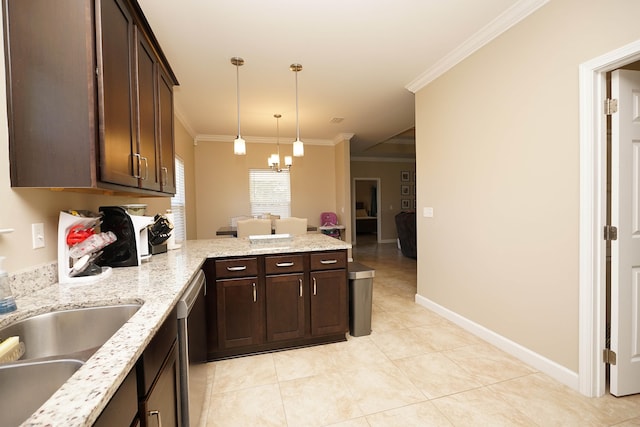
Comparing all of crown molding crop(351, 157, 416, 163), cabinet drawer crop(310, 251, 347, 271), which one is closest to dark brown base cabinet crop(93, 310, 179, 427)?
cabinet drawer crop(310, 251, 347, 271)

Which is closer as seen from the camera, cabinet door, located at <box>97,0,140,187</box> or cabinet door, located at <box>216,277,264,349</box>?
cabinet door, located at <box>97,0,140,187</box>

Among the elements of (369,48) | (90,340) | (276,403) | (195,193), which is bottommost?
(276,403)

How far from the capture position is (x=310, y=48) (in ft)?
8.52

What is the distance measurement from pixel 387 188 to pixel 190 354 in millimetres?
7936

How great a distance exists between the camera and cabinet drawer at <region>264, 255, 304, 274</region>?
2.25m

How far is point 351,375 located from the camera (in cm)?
201

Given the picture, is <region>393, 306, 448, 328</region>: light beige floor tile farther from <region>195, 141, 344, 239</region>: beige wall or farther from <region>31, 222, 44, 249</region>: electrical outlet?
<region>195, 141, 344, 239</region>: beige wall

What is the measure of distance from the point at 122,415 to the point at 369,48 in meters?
2.97

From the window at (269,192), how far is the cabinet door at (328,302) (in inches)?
155

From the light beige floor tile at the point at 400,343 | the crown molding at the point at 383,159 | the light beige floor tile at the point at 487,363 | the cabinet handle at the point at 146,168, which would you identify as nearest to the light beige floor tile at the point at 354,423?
the light beige floor tile at the point at 400,343

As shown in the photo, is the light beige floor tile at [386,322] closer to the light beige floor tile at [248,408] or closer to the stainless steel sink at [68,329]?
the light beige floor tile at [248,408]

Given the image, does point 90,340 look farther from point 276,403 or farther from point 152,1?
point 152,1

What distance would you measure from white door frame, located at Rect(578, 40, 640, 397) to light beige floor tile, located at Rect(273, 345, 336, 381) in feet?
5.48

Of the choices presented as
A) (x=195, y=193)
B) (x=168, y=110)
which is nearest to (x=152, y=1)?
(x=168, y=110)
